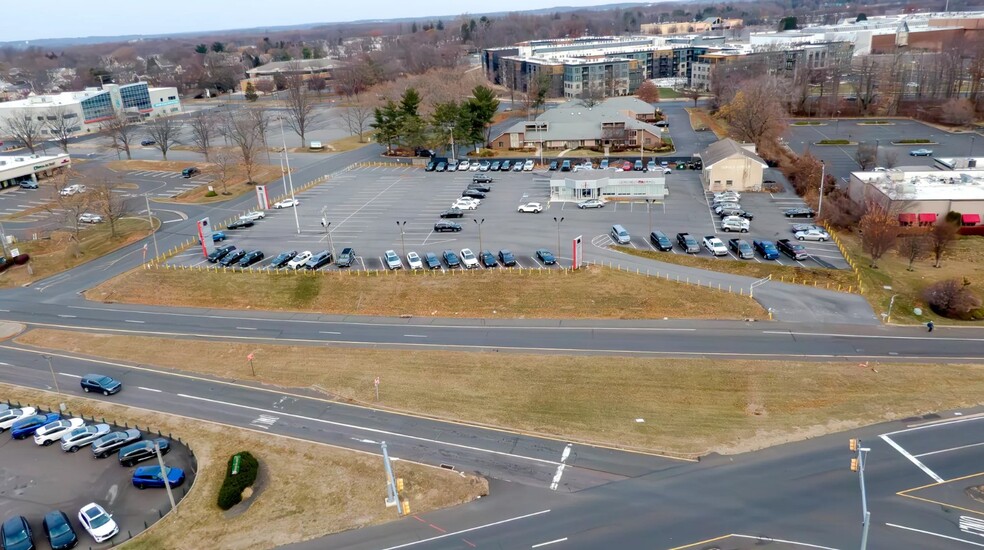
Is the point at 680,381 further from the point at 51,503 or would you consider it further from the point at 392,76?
the point at 392,76

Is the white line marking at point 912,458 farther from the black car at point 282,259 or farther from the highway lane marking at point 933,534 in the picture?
the black car at point 282,259

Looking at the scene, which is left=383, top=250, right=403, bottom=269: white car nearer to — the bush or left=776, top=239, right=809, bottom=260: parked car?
the bush

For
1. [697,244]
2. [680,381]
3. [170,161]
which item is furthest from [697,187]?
[170,161]

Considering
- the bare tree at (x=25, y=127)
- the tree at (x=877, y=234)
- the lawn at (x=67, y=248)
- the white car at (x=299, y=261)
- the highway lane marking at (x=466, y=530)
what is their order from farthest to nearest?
the bare tree at (x=25, y=127), the lawn at (x=67, y=248), the white car at (x=299, y=261), the tree at (x=877, y=234), the highway lane marking at (x=466, y=530)

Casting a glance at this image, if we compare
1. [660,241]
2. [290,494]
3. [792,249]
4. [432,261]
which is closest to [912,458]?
[792,249]

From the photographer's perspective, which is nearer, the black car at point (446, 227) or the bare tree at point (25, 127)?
the black car at point (446, 227)

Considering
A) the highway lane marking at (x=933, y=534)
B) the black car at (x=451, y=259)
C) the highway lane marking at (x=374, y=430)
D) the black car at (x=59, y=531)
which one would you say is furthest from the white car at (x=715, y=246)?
the black car at (x=59, y=531)
